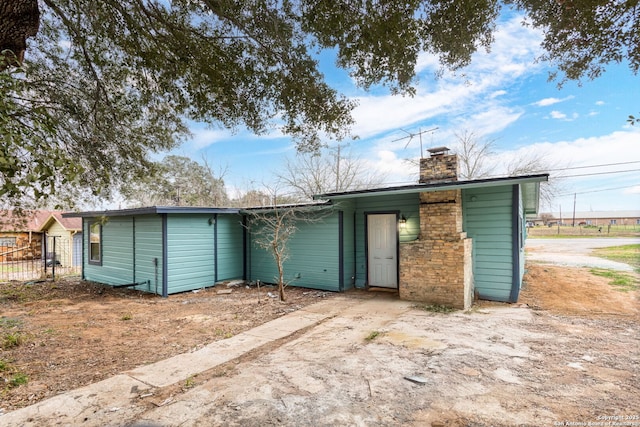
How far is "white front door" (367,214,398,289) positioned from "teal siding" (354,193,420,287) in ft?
0.51

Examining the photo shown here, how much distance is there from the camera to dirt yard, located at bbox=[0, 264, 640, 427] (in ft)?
8.73

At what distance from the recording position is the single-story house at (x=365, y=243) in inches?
250

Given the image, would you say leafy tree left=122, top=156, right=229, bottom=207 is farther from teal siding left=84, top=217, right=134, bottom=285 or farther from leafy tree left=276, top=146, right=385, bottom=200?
teal siding left=84, top=217, right=134, bottom=285

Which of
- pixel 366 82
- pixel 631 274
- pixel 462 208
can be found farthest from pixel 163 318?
pixel 631 274

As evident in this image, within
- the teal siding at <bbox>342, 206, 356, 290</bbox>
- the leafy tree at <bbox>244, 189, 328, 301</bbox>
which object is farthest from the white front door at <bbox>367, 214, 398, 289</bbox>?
the leafy tree at <bbox>244, 189, 328, 301</bbox>

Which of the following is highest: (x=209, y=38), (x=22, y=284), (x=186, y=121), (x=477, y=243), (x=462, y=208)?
(x=209, y=38)

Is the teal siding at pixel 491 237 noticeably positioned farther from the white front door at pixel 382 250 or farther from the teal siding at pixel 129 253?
the teal siding at pixel 129 253

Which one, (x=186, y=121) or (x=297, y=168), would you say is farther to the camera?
(x=297, y=168)

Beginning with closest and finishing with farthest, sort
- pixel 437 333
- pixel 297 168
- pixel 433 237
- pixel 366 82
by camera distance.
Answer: pixel 366 82, pixel 437 333, pixel 433 237, pixel 297 168

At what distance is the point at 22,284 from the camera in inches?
394

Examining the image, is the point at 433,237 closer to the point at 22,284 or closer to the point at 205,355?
the point at 205,355

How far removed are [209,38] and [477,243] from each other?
6222 mm

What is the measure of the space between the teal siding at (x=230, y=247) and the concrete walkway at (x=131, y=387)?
4347mm

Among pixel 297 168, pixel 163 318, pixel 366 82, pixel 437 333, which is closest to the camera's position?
pixel 366 82
